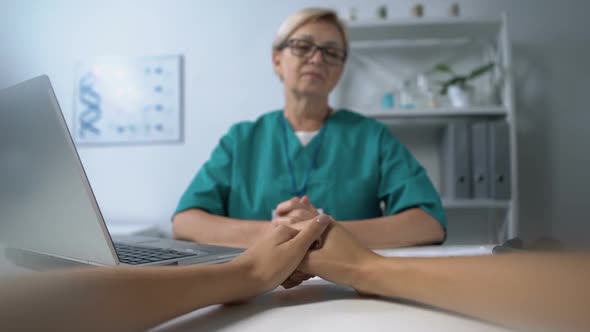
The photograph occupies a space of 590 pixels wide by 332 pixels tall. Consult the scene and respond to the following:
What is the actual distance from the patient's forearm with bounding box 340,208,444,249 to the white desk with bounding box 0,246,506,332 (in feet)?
1.03

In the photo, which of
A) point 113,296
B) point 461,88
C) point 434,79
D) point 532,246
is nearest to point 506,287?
point 532,246

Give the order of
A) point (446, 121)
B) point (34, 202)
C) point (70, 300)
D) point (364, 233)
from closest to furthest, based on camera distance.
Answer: point (70, 300)
point (34, 202)
point (364, 233)
point (446, 121)

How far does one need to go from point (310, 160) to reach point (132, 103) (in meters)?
1.09

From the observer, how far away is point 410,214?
69 centimetres

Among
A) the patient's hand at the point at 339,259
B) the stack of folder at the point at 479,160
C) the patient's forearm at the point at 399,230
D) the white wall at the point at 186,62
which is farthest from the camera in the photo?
the white wall at the point at 186,62

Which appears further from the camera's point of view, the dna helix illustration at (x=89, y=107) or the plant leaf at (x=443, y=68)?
the dna helix illustration at (x=89, y=107)

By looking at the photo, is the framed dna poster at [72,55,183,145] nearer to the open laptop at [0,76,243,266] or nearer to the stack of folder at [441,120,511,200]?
the stack of folder at [441,120,511,200]

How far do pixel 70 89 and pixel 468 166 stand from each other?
164 centimetres

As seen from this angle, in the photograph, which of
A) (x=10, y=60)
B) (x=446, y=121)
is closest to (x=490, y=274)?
(x=10, y=60)

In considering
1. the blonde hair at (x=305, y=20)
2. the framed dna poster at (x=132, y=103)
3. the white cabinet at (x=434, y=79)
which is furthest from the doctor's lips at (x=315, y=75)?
the framed dna poster at (x=132, y=103)

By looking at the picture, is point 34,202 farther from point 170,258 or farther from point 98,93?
point 98,93

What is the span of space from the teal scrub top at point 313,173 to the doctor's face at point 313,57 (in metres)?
0.11

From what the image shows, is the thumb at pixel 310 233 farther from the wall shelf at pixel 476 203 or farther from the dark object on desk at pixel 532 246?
the wall shelf at pixel 476 203

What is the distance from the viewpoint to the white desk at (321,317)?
23 centimetres
